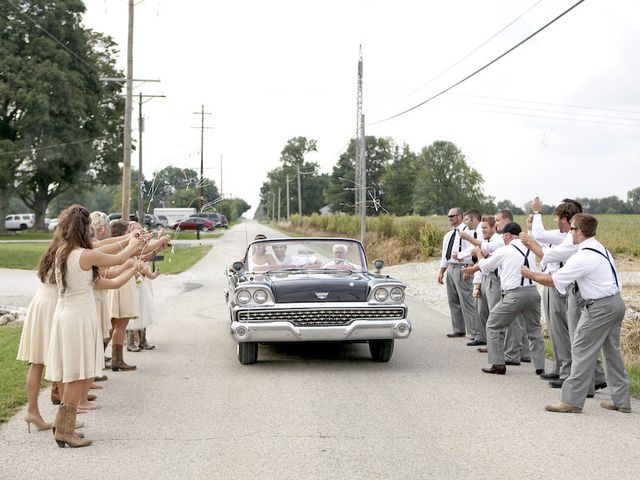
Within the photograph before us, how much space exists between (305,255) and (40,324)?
513 cm

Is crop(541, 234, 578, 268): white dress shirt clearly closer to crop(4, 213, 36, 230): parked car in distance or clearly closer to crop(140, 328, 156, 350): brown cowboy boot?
crop(140, 328, 156, 350): brown cowboy boot

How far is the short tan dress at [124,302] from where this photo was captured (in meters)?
9.24

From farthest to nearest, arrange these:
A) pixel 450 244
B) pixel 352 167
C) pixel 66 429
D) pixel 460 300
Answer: pixel 352 167
pixel 450 244
pixel 460 300
pixel 66 429

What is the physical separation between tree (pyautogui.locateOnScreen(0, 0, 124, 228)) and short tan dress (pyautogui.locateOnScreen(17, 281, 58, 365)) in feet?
148

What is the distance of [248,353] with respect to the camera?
9.56 m

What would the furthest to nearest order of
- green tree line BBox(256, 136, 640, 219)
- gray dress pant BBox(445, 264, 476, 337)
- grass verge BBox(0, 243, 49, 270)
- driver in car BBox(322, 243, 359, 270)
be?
1. green tree line BBox(256, 136, 640, 219)
2. grass verge BBox(0, 243, 49, 270)
3. gray dress pant BBox(445, 264, 476, 337)
4. driver in car BBox(322, 243, 359, 270)

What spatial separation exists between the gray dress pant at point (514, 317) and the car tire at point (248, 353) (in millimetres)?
2786

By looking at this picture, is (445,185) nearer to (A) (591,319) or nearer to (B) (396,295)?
(B) (396,295)

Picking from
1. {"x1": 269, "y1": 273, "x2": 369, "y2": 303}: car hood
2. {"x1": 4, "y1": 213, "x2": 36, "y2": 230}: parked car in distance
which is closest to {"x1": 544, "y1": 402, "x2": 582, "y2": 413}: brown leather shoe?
{"x1": 269, "y1": 273, "x2": 369, "y2": 303}: car hood

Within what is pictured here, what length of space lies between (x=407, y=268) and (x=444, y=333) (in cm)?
1556

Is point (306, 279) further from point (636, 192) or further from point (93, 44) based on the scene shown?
point (93, 44)

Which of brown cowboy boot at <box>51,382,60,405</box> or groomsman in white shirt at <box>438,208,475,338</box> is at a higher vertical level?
groomsman in white shirt at <box>438,208,475,338</box>

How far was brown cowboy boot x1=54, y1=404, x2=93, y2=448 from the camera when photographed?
600 centimetres

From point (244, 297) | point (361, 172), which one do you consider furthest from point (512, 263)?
point (361, 172)
